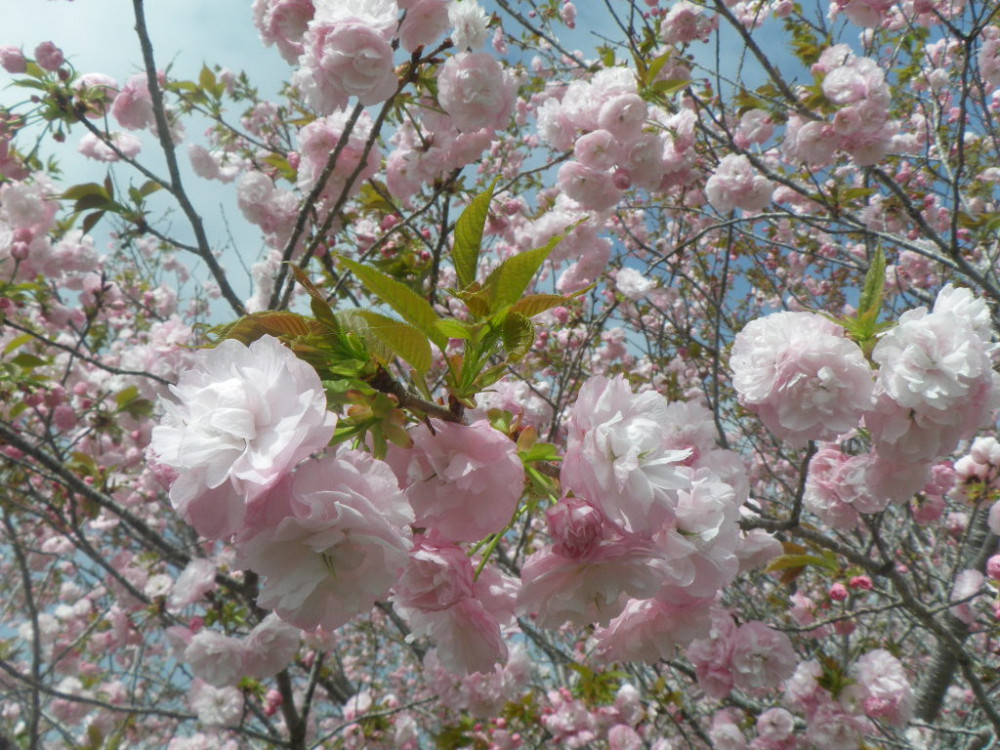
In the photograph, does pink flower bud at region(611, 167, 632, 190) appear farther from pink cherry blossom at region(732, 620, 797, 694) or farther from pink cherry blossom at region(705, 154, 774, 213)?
pink cherry blossom at region(732, 620, 797, 694)

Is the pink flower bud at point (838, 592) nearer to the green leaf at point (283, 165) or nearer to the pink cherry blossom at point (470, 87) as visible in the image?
the pink cherry blossom at point (470, 87)

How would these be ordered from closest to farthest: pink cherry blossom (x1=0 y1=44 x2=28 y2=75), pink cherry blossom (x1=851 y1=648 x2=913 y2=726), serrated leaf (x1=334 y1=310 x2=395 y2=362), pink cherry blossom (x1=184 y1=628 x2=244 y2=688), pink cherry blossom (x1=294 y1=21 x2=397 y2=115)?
1. serrated leaf (x1=334 y1=310 x2=395 y2=362)
2. pink cherry blossom (x1=294 y1=21 x2=397 y2=115)
3. pink cherry blossom (x1=851 y1=648 x2=913 y2=726)
4. pink cherry blossom (x1=184 y1=628 x2=244 y2=688)
5. pink cherry blossom (x1=0 y1=44 x2=28 y2=75)

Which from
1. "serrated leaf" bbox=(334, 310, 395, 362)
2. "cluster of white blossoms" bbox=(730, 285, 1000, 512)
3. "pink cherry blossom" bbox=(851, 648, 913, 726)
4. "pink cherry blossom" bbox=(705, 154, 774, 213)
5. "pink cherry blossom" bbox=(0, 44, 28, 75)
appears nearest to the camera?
"serrated leaf" bbox=(334, 310, 395, 362)

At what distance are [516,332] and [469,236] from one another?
16 centimetres

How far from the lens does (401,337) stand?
2.23 feet

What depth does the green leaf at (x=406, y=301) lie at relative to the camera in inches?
26.5

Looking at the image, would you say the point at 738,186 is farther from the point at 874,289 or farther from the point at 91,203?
the point at 91,203

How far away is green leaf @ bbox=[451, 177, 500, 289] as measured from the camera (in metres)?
0.80

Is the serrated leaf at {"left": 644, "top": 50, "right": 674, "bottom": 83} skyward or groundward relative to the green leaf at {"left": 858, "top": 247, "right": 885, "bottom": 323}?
skyward

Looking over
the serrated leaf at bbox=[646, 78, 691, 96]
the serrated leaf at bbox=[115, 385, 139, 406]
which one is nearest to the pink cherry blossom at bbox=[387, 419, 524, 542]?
the serrated leaf at bbox=[646, 78, 691, 96]

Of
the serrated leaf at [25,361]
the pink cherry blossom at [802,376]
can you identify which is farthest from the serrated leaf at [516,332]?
the serrated leaf at [25,361]

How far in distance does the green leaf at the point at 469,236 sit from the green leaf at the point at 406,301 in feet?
0.40

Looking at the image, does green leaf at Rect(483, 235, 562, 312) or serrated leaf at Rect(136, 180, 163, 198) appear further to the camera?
serrated leaf at Rect(136, 180, 163, 198)

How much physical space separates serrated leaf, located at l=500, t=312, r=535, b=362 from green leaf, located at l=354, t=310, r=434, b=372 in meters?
0.12
